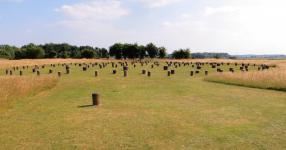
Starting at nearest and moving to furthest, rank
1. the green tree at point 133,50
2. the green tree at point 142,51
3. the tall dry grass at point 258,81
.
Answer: the tall dry grass at point 258,81
the green tree at point 133,50
the green tree at point 142,51

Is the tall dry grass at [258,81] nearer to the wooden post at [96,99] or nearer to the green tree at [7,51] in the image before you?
the wooden post at [96,99]

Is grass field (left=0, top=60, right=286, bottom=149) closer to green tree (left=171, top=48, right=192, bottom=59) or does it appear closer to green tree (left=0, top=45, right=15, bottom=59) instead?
green tree (left=171, top=48, right=192, bottom=59)

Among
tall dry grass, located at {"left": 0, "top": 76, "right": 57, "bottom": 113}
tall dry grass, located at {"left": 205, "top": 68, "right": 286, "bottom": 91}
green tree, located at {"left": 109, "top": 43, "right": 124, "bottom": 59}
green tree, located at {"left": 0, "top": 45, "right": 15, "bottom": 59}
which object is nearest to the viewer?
tall dry grass, located at {"left": 0, "top": 76, "right": 57, "bottom": 113}

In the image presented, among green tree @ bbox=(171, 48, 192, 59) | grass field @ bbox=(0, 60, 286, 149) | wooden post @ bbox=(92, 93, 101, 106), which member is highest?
green tree @ bbox=(171, 48, 192, 59)

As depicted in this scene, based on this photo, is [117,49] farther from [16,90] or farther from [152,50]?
[16,90]

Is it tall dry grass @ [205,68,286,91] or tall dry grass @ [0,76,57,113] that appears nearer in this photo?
tall dry grass @ [0,76,57,113]

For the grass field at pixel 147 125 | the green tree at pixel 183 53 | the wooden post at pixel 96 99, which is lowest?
the grass field at pixel 147 125

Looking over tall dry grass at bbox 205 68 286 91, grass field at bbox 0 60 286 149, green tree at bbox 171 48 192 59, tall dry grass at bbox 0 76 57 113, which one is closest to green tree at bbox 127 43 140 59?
green tree at bbox 171 48 192 59

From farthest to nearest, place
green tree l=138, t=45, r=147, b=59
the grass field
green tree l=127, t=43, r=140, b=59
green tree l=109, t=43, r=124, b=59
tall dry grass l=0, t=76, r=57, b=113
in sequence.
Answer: green tree l=109, t=43, r=124, b=59 → green tree l=138, t=45, r=147, b=59 → green tree l=127, t=43, r=140, b=59 → tall dry grass l=0, t=76, r=57, b=113 → the grass field

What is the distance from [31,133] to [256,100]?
925 centimetres

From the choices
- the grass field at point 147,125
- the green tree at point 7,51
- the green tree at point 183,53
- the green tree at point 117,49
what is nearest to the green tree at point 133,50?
the green tree at point 117,49

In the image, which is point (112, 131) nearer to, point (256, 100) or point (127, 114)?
point (127, 114)

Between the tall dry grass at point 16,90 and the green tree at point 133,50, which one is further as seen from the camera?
the green tree at point 133,50

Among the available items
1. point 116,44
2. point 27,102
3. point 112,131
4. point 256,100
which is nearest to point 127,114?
point 112,131
